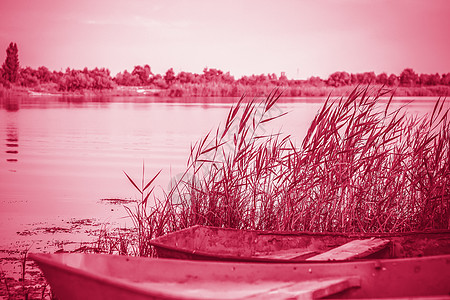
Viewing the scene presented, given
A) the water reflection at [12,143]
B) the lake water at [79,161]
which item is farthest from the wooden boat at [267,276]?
the water reflection at [12,143]

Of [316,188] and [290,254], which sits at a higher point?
[316,188]

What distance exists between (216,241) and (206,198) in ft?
2.53

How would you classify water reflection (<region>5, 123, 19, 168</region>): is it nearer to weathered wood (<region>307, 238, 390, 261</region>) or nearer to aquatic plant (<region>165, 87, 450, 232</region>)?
aquatic plant (<region>165, 87, 450, 232</region>)

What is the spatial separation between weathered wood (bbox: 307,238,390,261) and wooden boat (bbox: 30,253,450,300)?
1.83 ft

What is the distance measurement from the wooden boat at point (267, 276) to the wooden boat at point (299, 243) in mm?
792

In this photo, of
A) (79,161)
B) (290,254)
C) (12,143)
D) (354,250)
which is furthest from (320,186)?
(12,143)

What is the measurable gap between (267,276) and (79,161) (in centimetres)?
1077

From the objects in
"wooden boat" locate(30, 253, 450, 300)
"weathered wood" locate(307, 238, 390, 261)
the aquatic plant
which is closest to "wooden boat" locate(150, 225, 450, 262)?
"weathered wood" locate(307, 238, 390, 261)

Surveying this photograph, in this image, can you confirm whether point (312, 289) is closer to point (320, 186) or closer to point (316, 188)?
point (320, 186)

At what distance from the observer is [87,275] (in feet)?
9.36

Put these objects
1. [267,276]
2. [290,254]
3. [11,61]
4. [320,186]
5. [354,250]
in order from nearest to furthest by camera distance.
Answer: [267,276] < [354,250] < [290,254] < [320,186] < [11,61]

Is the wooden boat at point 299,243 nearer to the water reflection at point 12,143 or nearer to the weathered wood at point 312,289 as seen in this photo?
the weathered wood at point 312,289

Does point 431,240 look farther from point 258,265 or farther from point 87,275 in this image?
point 87,275

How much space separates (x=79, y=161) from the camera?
525 inches
